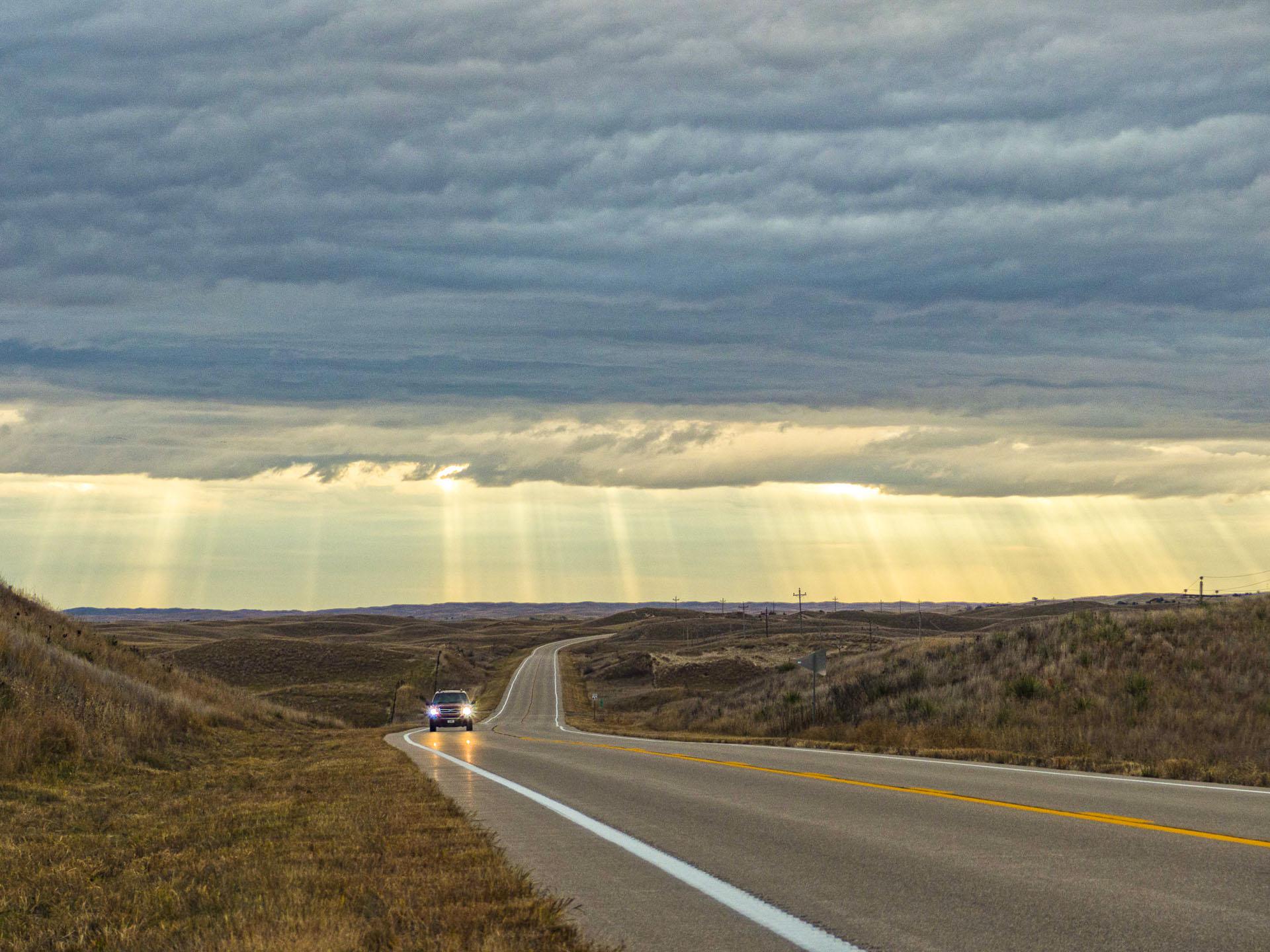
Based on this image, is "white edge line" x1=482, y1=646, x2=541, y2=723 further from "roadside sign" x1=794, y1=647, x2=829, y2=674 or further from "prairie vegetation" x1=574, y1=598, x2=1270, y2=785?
"roadside sign" x1=794, y1=647, x2=829, y2=674

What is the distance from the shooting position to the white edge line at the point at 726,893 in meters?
6.85

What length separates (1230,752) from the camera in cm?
2222

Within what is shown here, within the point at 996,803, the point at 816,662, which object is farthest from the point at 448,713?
the point at 996,803

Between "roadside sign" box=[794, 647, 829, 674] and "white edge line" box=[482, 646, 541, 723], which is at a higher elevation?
"roadside sign" box=[794, 647, 829, 674]

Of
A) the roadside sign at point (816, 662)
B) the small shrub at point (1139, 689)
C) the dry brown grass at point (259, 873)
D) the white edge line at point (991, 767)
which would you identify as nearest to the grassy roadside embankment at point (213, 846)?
the dry brown grass at point (259, 873)

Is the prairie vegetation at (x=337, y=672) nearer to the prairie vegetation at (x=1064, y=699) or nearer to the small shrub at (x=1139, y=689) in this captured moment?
the prairie vegetation at (x=1064, y=699)

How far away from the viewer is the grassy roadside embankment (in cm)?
695

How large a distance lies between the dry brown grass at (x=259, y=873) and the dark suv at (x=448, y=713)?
104 feet

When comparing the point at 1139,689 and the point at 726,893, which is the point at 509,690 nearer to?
the point at 1139,689

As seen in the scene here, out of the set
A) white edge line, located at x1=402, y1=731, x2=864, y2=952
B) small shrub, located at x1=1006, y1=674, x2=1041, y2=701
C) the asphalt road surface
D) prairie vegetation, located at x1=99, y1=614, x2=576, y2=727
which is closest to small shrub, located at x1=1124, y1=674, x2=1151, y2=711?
small shrub, located at x1=1006, y1=674, x2=1041, y2=701

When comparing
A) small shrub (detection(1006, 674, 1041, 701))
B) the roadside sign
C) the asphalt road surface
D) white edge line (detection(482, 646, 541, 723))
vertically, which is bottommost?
white edge line (detection(482, 646, 541, 723))

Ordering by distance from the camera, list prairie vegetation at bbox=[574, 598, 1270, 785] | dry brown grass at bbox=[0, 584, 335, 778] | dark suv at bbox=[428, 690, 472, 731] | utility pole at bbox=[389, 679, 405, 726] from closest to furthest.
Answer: dry brown grass at bbox=[0, 584, 335, 778], prairie vegetation at bbox=[574, 598, 1270, 785], dark suv at bbox=[428, 690, 472, 731], utility pole at bbox=[389, 679, 405, 726]

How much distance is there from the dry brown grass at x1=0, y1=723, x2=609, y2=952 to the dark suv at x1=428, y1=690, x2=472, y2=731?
31649mm

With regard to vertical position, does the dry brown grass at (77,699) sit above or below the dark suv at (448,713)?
above
